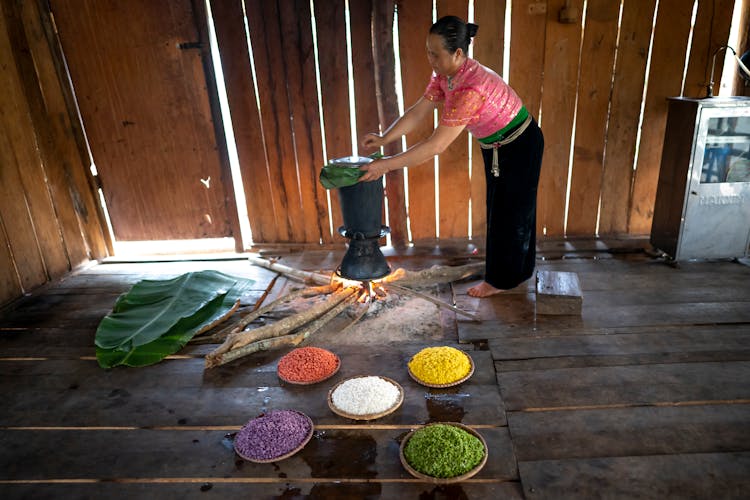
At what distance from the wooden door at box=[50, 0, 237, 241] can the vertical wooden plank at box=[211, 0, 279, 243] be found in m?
0.15

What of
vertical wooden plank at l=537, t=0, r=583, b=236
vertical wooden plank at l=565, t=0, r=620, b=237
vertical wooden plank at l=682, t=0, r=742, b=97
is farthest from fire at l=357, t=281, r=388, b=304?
vertical wooden plank at l=682, t=0, r=742, b=97

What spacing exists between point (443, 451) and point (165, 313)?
1987 mm

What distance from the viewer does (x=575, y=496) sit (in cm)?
177

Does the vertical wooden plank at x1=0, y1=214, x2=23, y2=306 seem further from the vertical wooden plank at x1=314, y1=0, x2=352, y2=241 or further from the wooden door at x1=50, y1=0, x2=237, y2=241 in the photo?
the vertical wooden plank at x1=314, y1=0, x2=352, y2=241

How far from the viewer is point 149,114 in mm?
4004

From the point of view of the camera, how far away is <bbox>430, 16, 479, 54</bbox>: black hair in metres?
2.50

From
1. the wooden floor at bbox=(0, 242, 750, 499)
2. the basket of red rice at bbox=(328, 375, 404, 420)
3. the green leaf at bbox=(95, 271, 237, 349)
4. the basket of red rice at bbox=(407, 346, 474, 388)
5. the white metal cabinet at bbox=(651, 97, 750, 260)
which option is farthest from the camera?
the white metal cabinet at bbox=(651, 97, 750, 260)

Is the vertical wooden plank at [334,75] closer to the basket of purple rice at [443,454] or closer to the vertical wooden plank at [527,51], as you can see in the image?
the vertical wooden plank at [527,51]

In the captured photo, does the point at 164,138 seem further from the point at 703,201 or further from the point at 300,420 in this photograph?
the point at 703,201

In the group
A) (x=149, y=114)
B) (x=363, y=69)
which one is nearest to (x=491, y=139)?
(x=363, y=69)

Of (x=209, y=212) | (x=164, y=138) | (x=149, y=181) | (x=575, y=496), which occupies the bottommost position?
(x=575, y=496)

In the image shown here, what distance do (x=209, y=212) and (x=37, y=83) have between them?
1.56 metres

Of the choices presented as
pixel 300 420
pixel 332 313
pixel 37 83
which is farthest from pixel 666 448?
pixel 37 83

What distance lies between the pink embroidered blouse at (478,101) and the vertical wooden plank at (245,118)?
1.77m
